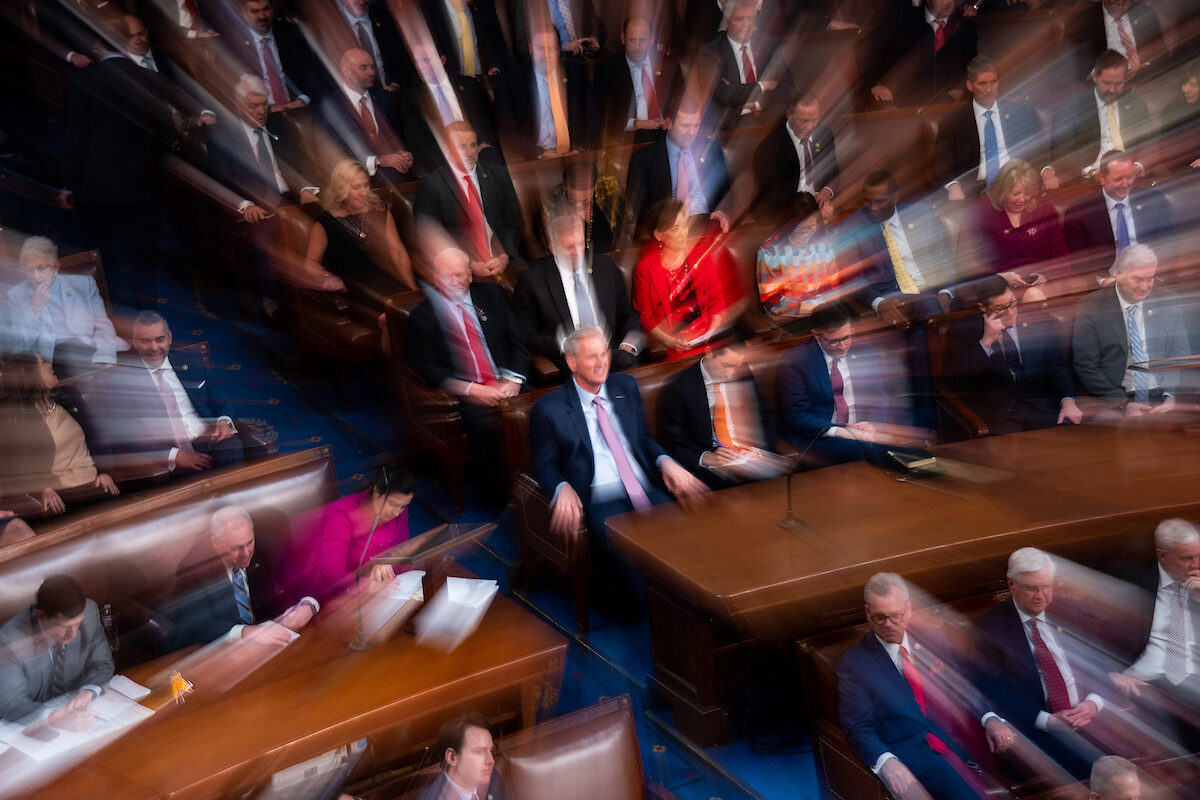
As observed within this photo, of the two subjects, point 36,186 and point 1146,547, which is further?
point 36,186

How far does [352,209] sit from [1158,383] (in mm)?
2873

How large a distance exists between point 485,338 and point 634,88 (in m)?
1.65

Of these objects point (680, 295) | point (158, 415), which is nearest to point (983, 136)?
point (680, 295)

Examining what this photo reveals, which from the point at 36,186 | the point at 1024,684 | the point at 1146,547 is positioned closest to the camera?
the point at 1024,684

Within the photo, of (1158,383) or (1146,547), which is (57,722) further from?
(1158,383)

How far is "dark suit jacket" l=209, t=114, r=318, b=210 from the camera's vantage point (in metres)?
3.95

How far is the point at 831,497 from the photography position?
266 centimetres

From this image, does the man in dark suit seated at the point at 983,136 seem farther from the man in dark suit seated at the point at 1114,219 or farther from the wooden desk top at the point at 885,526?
the wooden desk top at the point at 885,526

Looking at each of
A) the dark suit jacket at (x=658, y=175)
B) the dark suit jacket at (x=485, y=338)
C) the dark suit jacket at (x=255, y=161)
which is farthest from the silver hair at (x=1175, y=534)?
the dark suit jacket at (x=255, y=161)

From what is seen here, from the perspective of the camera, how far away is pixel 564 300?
3.39 meters

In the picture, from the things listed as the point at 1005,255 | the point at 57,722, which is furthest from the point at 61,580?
the point at 1005,255

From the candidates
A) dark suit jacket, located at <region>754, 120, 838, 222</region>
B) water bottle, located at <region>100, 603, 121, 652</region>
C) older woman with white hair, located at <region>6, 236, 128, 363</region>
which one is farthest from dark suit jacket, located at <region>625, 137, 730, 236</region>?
water bottle, located at <region>100, 603, 121, 652</region>

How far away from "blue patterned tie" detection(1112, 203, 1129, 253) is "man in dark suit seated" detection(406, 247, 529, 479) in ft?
7.71

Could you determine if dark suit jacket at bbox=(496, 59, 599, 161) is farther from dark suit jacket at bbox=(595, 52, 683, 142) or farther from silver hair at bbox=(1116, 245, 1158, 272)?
silver hair at bbox=(1116, 245, 1158, 272)
